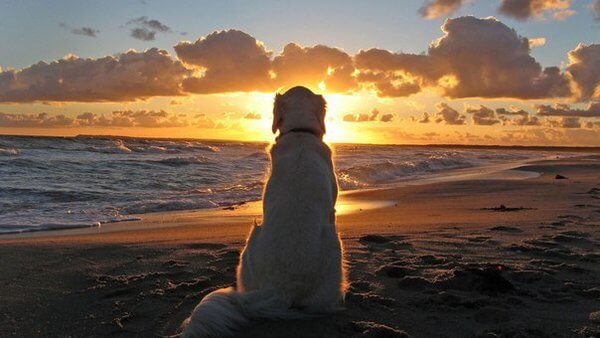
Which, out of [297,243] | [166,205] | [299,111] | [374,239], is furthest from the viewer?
[166,205]

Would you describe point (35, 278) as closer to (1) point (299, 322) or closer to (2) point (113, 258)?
(2) point (113, 258)

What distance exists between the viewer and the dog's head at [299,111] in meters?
4.65

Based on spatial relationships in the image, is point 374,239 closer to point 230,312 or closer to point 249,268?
point 249,268

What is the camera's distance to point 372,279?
→ 4.96 meters

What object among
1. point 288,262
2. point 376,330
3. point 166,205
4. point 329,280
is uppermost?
point 288,262

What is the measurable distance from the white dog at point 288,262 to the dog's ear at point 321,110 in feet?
2.47

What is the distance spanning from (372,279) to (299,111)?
1.78 meters

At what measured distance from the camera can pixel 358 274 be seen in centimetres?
516

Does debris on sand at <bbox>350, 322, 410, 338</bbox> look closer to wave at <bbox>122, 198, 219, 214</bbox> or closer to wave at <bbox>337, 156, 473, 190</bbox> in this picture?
wave at <bbox>122, 198, 219, 214</bbox>

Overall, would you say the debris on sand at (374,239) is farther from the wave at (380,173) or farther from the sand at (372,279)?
the wave at (380,173)

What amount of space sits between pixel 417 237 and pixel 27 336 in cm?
497

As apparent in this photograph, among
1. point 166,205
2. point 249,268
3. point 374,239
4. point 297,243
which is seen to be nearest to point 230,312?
point 249,268

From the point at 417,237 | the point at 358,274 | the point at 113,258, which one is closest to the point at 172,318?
the point at 358,274

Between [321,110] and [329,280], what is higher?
[321,110]
